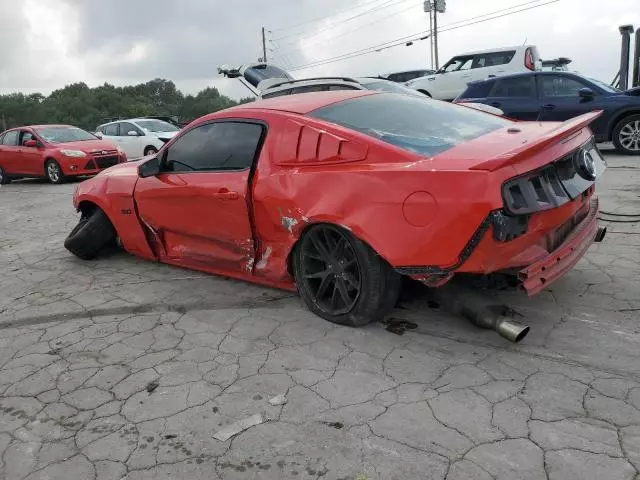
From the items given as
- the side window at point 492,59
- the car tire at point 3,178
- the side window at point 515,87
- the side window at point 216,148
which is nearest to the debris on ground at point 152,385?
the side window at point 216,148

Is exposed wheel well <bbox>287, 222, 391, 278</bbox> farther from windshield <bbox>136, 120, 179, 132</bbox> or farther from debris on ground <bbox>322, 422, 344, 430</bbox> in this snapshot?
windshield <bbox>136, 120, 179, 132</bbox>

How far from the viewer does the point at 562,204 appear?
2891 millimetres

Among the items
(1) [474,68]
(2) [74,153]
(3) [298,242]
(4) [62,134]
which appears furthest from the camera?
(1) [474,68]

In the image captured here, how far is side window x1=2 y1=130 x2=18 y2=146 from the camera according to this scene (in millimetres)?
13645

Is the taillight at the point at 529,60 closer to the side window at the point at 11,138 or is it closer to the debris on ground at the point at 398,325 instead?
the debris on ground at the point at 398,325

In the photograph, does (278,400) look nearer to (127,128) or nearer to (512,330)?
(512,330)

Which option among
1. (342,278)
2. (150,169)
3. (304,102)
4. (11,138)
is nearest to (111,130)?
(11,138)

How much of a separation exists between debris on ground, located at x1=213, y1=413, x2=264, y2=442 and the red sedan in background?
1115cm

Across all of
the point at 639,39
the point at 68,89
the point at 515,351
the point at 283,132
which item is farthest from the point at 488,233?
the point at 68,89

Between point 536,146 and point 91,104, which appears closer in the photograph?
point 536,146

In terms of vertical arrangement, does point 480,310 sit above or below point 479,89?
below

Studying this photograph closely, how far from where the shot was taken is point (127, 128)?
15547 millimetres

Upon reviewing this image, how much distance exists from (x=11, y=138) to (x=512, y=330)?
46.7 ft

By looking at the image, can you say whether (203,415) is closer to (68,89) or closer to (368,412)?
(368,412)
